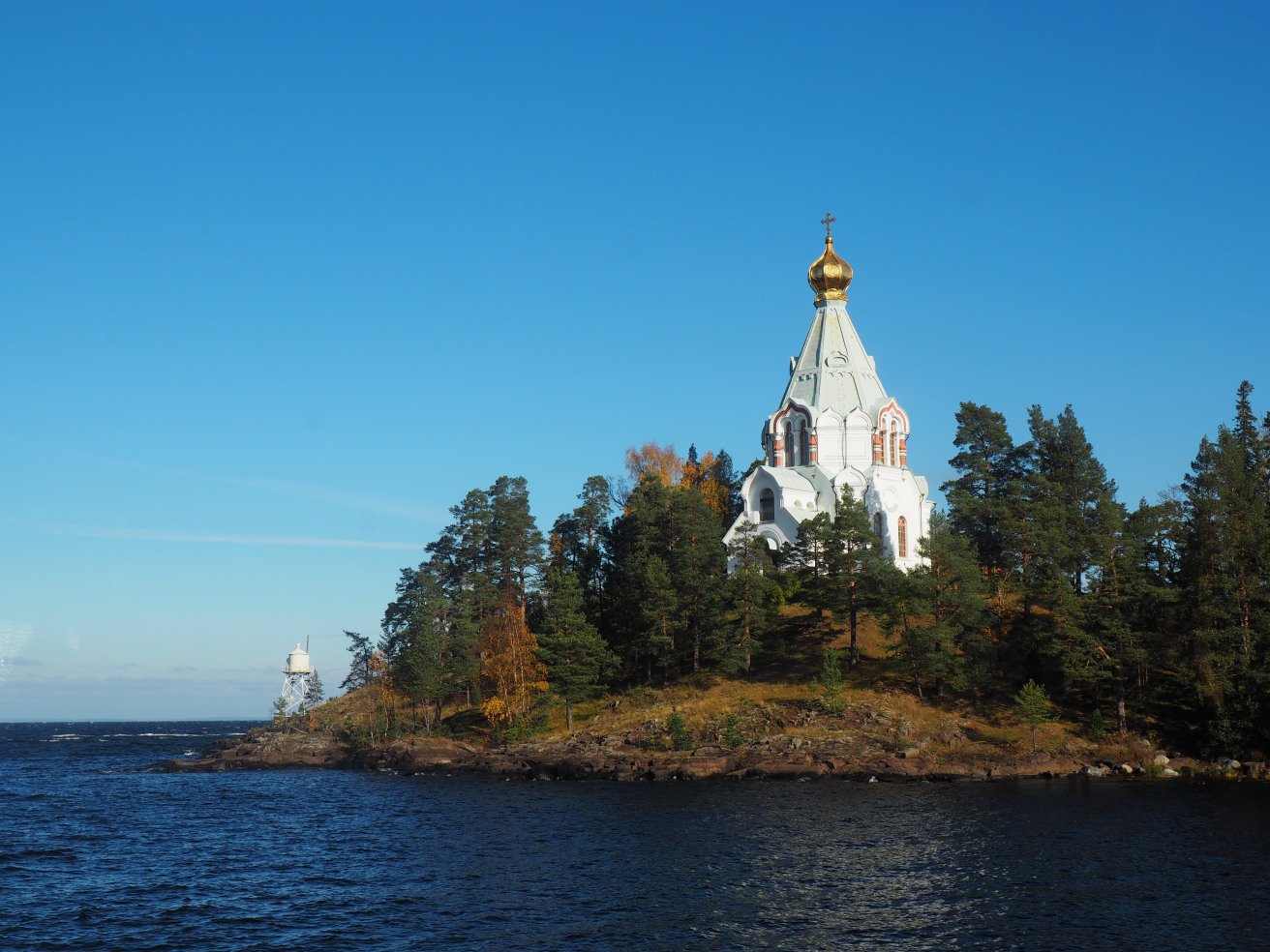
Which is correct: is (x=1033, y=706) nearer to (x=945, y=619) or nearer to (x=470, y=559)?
(x=945, y=619)

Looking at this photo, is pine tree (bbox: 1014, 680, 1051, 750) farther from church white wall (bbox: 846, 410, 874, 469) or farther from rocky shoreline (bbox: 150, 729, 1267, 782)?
church white wall (bbox: 846, 410, 874, 469)

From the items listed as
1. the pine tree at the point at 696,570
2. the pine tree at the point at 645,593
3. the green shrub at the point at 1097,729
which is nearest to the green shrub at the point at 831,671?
the pine tree at the point at 696,570

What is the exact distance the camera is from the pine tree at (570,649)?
67125 millimetres

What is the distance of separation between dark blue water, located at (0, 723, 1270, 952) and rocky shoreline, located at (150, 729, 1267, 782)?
2.91 metres

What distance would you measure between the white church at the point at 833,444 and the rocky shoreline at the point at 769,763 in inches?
868

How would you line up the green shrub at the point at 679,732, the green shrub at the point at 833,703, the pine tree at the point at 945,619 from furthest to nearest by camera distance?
the green shrub at the point at 833,703 < the pine tree at the point at 945,619 < the green shrub at the point at 679,732

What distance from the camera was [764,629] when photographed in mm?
70875

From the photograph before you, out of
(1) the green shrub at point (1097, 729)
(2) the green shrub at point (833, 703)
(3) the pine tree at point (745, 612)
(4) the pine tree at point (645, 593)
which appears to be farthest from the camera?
(4) the pine tree at point (645, 593)

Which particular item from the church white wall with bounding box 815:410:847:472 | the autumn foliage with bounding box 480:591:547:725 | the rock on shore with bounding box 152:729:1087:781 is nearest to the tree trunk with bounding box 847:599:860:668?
the rock on shore with bounding box 152:729:1087:781

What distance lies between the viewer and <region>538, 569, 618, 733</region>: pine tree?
2643 inches

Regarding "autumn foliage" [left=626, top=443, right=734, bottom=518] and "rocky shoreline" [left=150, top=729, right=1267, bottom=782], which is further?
"autumn foliage" [left=626, top=443, right=734, bottom=518]

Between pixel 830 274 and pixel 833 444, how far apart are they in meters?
12.6

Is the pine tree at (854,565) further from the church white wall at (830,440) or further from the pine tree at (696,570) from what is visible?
the church white wall at (830,440)

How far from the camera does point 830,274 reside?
83.1m
